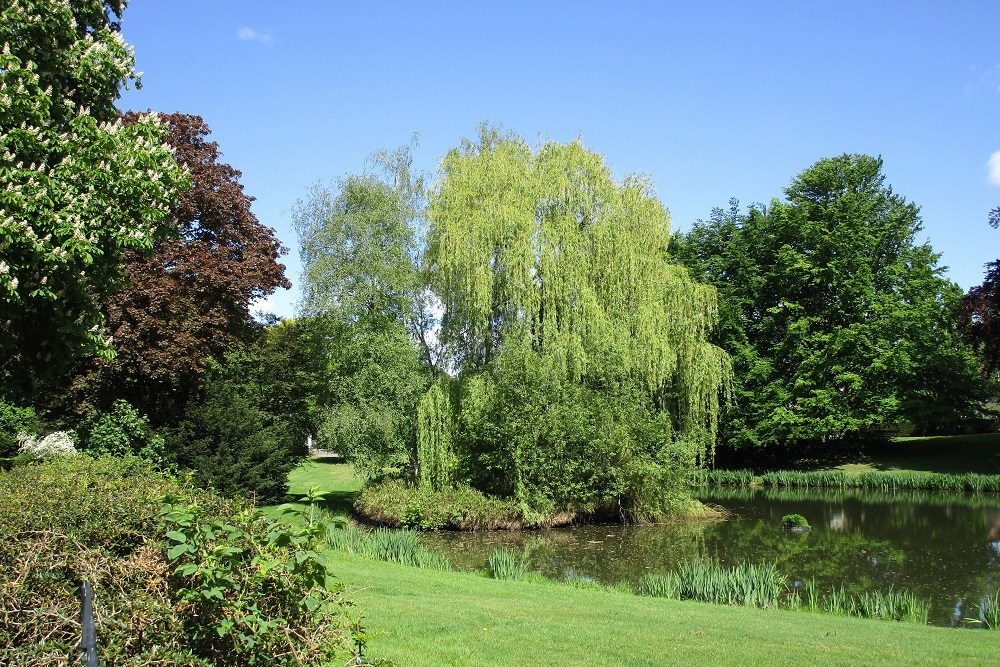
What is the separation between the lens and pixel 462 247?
2398cm

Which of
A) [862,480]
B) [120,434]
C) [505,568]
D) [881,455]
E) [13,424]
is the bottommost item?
[505,568]

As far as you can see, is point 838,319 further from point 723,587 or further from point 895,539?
point 723,587

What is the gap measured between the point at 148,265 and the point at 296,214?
15.8m

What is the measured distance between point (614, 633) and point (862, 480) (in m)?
28.0

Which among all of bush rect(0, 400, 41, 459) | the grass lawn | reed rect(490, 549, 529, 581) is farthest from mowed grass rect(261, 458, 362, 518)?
the grass lawn

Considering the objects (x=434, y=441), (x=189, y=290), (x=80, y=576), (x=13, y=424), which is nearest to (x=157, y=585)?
(x=80, y=576)

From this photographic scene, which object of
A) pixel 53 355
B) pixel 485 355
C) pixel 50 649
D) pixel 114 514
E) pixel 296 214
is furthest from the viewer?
pixel 296 214

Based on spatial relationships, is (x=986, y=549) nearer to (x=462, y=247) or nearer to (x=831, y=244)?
(x=462, y=247)

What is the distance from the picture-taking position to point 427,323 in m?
28.8

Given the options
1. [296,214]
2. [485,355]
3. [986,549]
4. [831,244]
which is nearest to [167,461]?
[485,355]

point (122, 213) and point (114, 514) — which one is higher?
point (122, 213)

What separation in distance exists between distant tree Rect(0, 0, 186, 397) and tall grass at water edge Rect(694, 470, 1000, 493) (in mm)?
23324

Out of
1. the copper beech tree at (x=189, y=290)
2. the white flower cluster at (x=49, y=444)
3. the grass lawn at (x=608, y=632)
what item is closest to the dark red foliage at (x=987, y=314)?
the grass lawn at (x=608, y=632)

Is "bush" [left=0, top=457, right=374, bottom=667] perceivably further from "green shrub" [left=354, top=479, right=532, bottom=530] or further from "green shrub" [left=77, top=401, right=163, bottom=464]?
"green shrub" [left=354, top=479, right=532, bottom=530]
